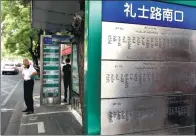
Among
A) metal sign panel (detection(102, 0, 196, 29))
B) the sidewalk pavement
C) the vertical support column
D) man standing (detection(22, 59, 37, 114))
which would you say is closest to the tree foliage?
man standing (detection(22, 59, 37, 114))

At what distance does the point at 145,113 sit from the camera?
15.5 ft

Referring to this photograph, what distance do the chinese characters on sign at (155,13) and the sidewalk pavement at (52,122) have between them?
124 inches

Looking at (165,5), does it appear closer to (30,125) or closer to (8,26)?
(30,125)

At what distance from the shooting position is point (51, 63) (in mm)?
11047

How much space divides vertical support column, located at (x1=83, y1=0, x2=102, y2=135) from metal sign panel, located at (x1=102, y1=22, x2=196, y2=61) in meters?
0.12

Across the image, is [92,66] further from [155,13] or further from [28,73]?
[28,73]

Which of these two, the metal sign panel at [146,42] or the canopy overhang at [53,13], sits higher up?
the canopy overhang at [53,13]

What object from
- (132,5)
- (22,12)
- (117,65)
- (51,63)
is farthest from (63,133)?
(22,12)

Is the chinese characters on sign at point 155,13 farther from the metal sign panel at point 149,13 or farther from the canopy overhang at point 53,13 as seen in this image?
the canopy overhang at point 53,13

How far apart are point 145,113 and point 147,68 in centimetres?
67

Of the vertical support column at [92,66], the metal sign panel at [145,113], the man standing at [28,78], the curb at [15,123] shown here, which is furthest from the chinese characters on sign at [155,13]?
the man standing at [28,78]

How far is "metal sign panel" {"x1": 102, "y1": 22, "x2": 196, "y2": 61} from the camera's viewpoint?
4339mm

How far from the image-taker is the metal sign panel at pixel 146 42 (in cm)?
434

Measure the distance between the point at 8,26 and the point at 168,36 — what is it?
25.8 m
